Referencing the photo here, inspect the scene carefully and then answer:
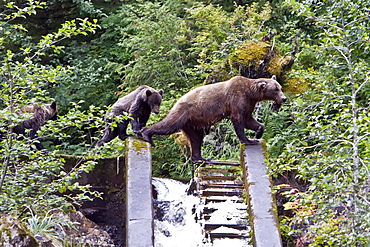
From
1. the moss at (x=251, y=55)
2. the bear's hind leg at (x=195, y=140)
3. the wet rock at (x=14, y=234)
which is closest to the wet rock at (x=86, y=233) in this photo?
the bear's hind leg at (x=195, y=140)

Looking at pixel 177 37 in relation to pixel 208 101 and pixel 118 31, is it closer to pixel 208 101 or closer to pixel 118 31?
pixel 118 31

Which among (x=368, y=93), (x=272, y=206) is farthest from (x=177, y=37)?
(x=272, y=206)

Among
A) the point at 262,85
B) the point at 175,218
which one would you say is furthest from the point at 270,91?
the point at 175,218

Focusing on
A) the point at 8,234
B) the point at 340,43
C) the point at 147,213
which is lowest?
the point at 8,234

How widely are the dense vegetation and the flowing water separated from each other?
97 cm

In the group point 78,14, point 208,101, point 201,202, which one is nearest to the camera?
point 201,202

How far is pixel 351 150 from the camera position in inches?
289

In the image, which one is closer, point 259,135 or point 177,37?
point 259,135

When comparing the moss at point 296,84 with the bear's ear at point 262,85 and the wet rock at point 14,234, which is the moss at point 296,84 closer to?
the bear's ear at point 262,85

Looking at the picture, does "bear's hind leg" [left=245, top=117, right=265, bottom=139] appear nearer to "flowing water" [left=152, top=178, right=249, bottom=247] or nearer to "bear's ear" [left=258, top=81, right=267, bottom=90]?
"bear's ear" [left=258, top=81, right=267, bottom=90]

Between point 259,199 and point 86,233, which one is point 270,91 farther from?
point 86,233

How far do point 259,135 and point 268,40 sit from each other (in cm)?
422

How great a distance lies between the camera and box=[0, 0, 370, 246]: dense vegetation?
711 cm

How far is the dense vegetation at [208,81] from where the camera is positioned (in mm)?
7109
